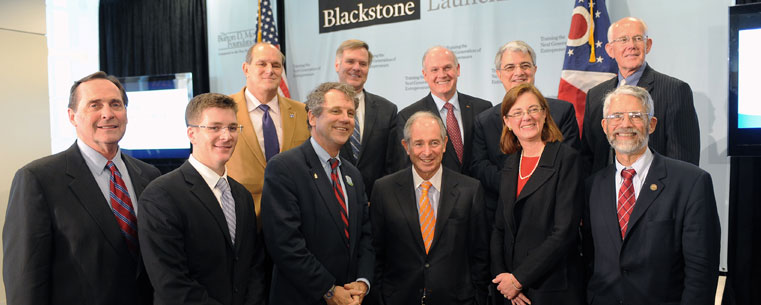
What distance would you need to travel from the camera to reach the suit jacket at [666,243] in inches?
94.3

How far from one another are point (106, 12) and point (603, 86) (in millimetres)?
8030

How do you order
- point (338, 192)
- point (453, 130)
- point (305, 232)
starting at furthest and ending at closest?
point (453, 130) → point (338, 192) → point (305, 232)

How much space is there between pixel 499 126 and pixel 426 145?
67 centimetres

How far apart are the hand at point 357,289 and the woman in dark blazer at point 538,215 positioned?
69cm

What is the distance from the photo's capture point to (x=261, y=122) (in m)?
3.49

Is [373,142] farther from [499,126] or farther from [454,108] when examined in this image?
[499,126]

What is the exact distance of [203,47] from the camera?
8.05m

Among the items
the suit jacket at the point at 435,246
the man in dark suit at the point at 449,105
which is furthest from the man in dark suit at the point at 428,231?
the man in dark suit at the point at 449,105

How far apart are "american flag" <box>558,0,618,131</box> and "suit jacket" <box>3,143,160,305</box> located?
3.94m

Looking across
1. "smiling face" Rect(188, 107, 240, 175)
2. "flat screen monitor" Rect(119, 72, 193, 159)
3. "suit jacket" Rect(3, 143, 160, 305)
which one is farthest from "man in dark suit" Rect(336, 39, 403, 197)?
"flat screen monitor" Rect(119, 72, 193, 159)

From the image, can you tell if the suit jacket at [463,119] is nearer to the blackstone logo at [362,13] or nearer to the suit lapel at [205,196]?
the suit lapel at [205,196]

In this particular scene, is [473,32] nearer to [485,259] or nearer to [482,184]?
[482,184]

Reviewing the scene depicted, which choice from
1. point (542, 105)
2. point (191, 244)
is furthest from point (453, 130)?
point (191, 244)

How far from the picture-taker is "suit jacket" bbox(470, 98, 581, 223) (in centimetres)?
321
